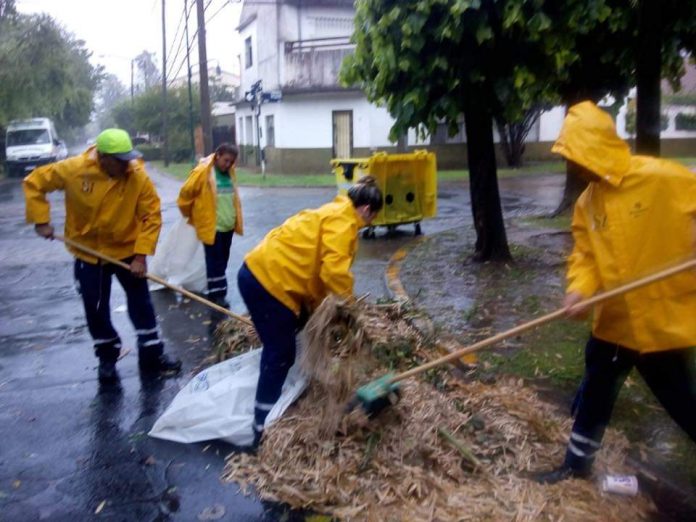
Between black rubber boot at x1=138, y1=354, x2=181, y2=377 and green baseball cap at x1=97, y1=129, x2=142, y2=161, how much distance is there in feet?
4.92

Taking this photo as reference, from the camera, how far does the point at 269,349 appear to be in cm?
410

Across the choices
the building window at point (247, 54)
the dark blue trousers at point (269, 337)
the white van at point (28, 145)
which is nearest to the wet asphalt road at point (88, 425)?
the dark blue trousers at point (269, 337)

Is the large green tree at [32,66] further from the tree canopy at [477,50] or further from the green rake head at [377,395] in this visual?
the green rake head at [377,395]

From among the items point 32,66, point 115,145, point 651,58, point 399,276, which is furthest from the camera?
point 32,66

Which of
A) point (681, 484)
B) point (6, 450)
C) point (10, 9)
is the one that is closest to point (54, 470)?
point (6, 450)

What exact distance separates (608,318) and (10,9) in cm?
3237

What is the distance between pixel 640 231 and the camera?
3238 millimetres

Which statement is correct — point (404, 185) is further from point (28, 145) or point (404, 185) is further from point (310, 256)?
point (28, 145)

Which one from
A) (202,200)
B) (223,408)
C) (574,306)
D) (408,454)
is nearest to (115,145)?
(223,408)

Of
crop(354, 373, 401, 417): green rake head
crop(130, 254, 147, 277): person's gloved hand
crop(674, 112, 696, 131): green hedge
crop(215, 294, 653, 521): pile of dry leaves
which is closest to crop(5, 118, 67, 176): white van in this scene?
crop(674, 112, 696, 131): green hedge

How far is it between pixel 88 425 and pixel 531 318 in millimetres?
3701

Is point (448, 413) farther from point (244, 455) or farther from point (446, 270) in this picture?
point (446, 270)

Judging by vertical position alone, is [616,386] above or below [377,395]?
above

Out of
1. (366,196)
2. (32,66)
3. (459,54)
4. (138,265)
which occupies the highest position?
(32,66)
